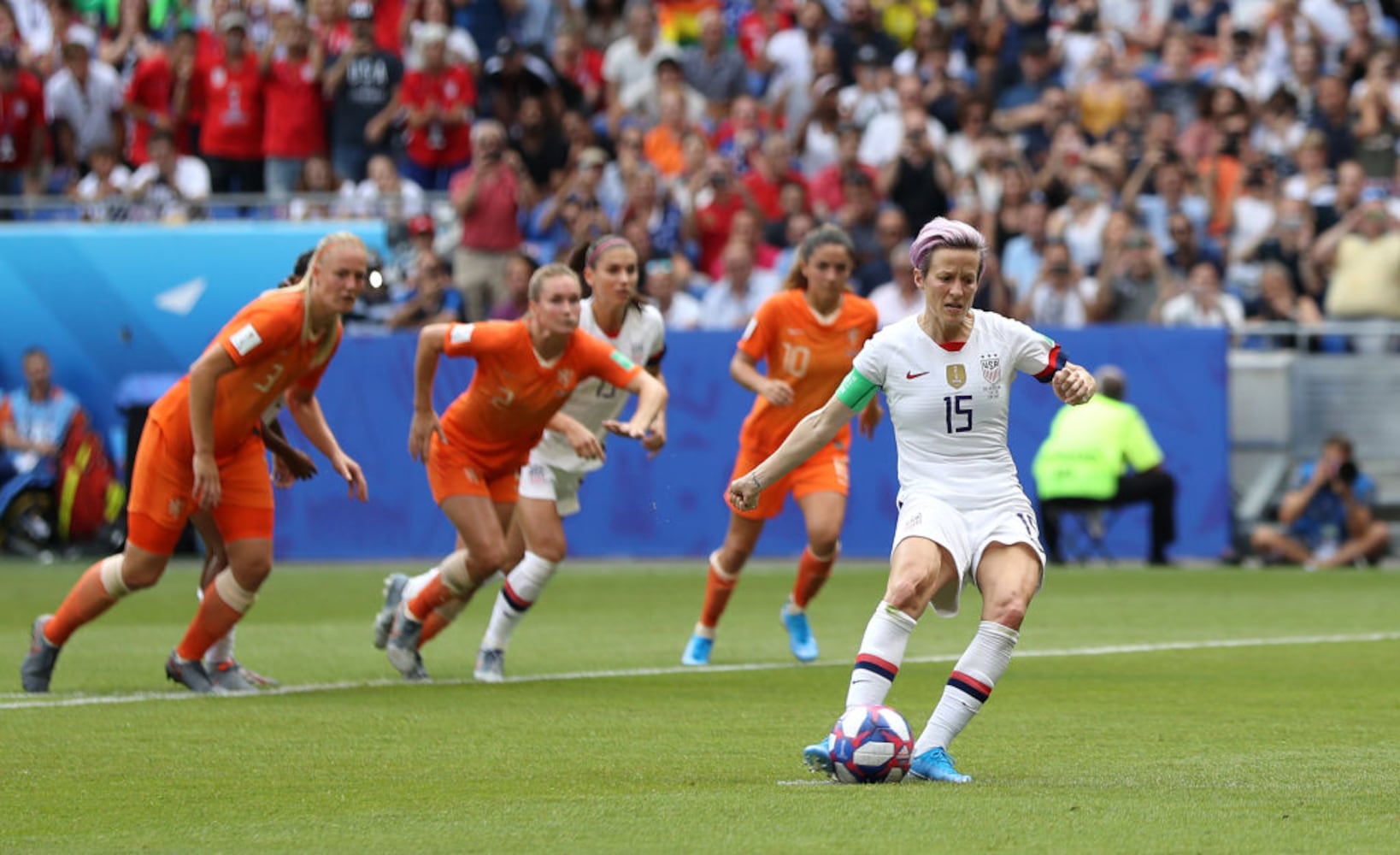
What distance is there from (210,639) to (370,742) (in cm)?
232

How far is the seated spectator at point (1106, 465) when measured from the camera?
20.1m

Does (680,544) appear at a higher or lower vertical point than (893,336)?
lower

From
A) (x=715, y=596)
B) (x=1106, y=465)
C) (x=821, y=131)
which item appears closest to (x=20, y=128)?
(x=821, y=131)

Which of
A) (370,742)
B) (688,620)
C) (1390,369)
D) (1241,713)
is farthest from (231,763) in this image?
(1390,369)

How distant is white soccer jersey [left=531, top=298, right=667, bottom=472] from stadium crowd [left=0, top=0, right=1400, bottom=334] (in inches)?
287

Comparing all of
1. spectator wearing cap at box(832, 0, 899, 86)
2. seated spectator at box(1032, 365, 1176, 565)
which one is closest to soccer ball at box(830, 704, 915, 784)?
seated spectator at box(1032, 365, 1176, 565)

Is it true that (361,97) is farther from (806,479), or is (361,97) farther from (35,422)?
(806,479)

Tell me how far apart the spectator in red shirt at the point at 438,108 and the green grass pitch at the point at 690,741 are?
8275 millimetres

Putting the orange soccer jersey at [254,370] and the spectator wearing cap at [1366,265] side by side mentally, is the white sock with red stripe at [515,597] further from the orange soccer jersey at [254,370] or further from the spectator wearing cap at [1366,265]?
the spectator wearing cap at [1366,265]

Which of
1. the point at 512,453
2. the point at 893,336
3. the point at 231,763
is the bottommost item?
the point at 231,763

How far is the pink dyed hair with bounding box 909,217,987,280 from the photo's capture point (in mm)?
7902

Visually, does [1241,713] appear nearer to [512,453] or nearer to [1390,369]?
[512,453]

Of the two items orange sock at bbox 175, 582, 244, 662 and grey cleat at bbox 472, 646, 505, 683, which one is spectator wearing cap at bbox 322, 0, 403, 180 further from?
orange sock at bbox 175, 582, 244, 662

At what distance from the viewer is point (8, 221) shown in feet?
80.6
